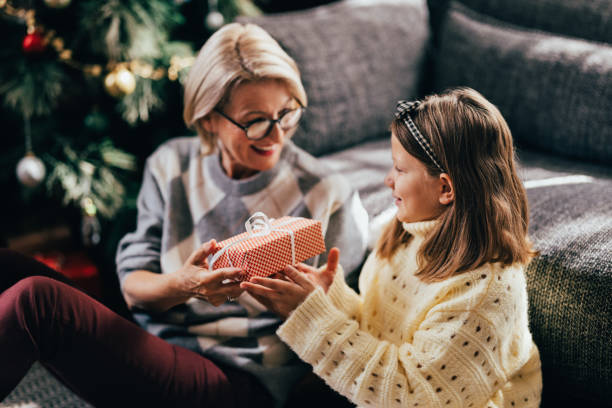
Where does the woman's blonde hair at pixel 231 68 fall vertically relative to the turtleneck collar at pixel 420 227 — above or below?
above

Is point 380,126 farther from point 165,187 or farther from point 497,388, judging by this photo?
point 497,388

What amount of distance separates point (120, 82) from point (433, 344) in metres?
1.02

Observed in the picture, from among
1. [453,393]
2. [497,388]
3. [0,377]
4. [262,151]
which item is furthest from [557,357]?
[0,377]

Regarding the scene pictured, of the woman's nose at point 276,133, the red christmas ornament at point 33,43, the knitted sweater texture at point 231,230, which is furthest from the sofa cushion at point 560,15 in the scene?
the red christmas ornament at point 33,43

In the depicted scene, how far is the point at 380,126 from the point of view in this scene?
167cm

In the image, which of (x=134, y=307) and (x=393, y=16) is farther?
(x=393, y=16)

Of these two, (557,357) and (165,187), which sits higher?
(165,187)

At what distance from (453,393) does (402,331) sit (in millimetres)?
157

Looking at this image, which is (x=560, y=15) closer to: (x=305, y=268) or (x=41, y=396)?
(x=305, y=268)

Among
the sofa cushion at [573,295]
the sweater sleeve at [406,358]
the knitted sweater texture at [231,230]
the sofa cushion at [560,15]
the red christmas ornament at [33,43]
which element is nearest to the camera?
the sweater sleeve at [406,358]

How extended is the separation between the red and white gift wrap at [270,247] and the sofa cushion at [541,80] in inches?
33.5

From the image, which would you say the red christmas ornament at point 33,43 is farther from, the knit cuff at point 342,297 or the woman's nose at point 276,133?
the knit cuff at point 342,297

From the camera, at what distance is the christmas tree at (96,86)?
1371mm

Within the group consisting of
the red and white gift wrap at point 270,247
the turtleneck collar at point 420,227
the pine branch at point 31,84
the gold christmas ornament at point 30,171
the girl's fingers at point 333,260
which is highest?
the pine branch at point 31,84
